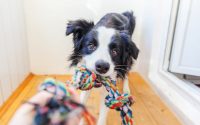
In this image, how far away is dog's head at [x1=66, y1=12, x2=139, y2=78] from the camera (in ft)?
2.73

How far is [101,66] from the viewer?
81cm

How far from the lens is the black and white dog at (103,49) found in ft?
2.74

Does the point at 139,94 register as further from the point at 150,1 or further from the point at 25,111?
the point at 25,111

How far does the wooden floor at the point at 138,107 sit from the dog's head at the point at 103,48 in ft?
0.75

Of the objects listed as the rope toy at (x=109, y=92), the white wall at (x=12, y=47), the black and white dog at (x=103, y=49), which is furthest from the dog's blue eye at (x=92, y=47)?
the white wall at (x=12, y=47)

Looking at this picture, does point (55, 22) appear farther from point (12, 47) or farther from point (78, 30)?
point (78, 30)

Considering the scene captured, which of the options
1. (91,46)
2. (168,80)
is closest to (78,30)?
(91,46)

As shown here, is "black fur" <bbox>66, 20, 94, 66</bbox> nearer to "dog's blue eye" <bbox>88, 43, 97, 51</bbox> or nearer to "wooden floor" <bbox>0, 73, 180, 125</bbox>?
"dog's blue eye" <bbox>88, 43, 97, 51</bbox>

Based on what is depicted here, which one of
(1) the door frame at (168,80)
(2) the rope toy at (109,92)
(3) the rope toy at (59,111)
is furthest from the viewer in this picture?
(1) the door frame at (168,80)

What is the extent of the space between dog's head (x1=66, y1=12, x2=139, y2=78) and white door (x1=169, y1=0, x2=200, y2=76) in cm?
41

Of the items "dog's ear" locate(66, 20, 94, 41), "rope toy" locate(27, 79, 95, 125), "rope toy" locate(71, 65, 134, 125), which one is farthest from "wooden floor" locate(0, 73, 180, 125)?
"rope toy" locate(27, 79, 95, 125)

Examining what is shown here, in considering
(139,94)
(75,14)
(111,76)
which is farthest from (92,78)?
(75,14)

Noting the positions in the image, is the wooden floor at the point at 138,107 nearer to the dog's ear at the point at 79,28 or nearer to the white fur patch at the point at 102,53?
the white fur patch at the point at 102,53

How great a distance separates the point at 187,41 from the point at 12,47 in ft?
3.56
